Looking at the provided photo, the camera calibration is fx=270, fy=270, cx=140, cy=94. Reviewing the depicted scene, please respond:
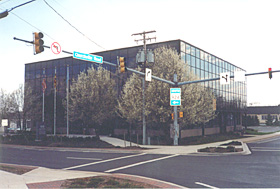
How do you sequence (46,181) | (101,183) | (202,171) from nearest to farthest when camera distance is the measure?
(101,183)
(46,181)
(202,171)

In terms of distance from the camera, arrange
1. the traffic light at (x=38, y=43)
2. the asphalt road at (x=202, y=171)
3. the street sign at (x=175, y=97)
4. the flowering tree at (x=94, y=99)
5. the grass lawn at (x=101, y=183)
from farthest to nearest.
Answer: the flowering tree at (x=94, y=99), the street sign at (x=175, y=97), the traffic light at (x=38, y=43), the asphalt road at (x=202, y=171), the grass lawn at (x=101, y=183)

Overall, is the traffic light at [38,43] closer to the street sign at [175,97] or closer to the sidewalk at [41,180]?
the sidewalk at [41,180]

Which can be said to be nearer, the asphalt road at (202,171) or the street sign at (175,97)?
the asphalt road at (202,171)

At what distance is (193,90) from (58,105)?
26.3 m

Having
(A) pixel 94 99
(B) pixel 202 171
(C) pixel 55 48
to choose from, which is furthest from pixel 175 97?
(A) pixel 94 99

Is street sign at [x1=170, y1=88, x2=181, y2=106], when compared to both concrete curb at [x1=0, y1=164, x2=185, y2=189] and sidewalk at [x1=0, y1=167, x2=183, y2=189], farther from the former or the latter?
concrete curb at [x1=0, y1=164, x2=185, y2=189]

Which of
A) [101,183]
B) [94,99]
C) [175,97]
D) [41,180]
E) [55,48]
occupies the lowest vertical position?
[41,180]

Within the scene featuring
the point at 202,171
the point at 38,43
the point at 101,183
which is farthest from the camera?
the point at 202,171

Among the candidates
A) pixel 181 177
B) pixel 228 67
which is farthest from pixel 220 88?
pixel 181 177

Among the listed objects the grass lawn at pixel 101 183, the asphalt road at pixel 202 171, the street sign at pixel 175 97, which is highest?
the street sign at pixel 175 97

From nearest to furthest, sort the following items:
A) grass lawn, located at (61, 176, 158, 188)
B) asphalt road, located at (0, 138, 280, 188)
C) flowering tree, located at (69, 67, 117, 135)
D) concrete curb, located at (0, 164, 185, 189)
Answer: grass lawn, located at (61, 176, 158, 188), concrete curb, located at (0, 164, 185, 189), asphalt road, located at (0, 138, 280, 188), flowering tree, located at (69, 67, 117, 135)

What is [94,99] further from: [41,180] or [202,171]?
[41,180]

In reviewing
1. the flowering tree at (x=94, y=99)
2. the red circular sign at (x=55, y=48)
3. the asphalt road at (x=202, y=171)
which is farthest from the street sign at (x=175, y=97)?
the flowering tree at (x=94, y=99)

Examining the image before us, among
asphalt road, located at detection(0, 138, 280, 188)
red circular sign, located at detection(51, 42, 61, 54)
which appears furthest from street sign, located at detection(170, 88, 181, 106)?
red circular sign, located at detection(51, 42, 61, 54)
